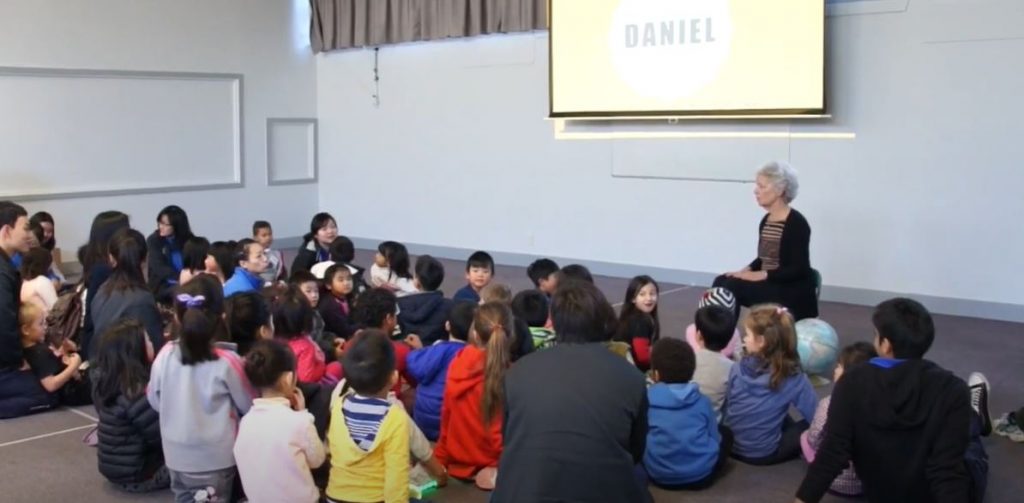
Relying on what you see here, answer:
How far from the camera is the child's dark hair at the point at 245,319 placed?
3.71 m

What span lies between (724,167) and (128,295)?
4.86m

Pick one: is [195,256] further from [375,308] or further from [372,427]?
[372,427]

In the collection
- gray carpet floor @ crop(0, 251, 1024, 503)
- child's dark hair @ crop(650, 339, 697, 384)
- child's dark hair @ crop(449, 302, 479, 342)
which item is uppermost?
child's dark hair @ crop(449, 302, 479, 342)

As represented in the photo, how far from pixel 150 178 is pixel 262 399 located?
23.2 ft

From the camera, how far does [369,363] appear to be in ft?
9.93

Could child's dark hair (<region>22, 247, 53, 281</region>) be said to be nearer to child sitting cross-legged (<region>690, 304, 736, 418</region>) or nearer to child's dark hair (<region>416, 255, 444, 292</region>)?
child's dark hair (<region>416, 255, 444, 292</region>)

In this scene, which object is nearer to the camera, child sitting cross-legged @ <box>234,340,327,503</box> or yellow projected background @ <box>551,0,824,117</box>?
child sitting cross-legged @ <box>234,340,327,503</box>

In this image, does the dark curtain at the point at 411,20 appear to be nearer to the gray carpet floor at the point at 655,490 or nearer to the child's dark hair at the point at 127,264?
the gray carpet floor at the point at 655,490

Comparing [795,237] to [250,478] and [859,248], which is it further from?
[250,478]

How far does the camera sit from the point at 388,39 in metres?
10.1

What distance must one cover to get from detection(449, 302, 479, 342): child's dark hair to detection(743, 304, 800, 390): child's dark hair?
1.07m

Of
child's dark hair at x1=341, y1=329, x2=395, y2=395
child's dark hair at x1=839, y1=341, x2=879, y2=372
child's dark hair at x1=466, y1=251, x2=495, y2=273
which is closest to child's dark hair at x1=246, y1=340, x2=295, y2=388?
child's dark hair at x1=341, y1=329, x2=395, y2=395

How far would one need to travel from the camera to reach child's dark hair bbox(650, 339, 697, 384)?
11.5 ft

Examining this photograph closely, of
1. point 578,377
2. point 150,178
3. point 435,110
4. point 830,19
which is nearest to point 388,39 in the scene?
point 435,110
